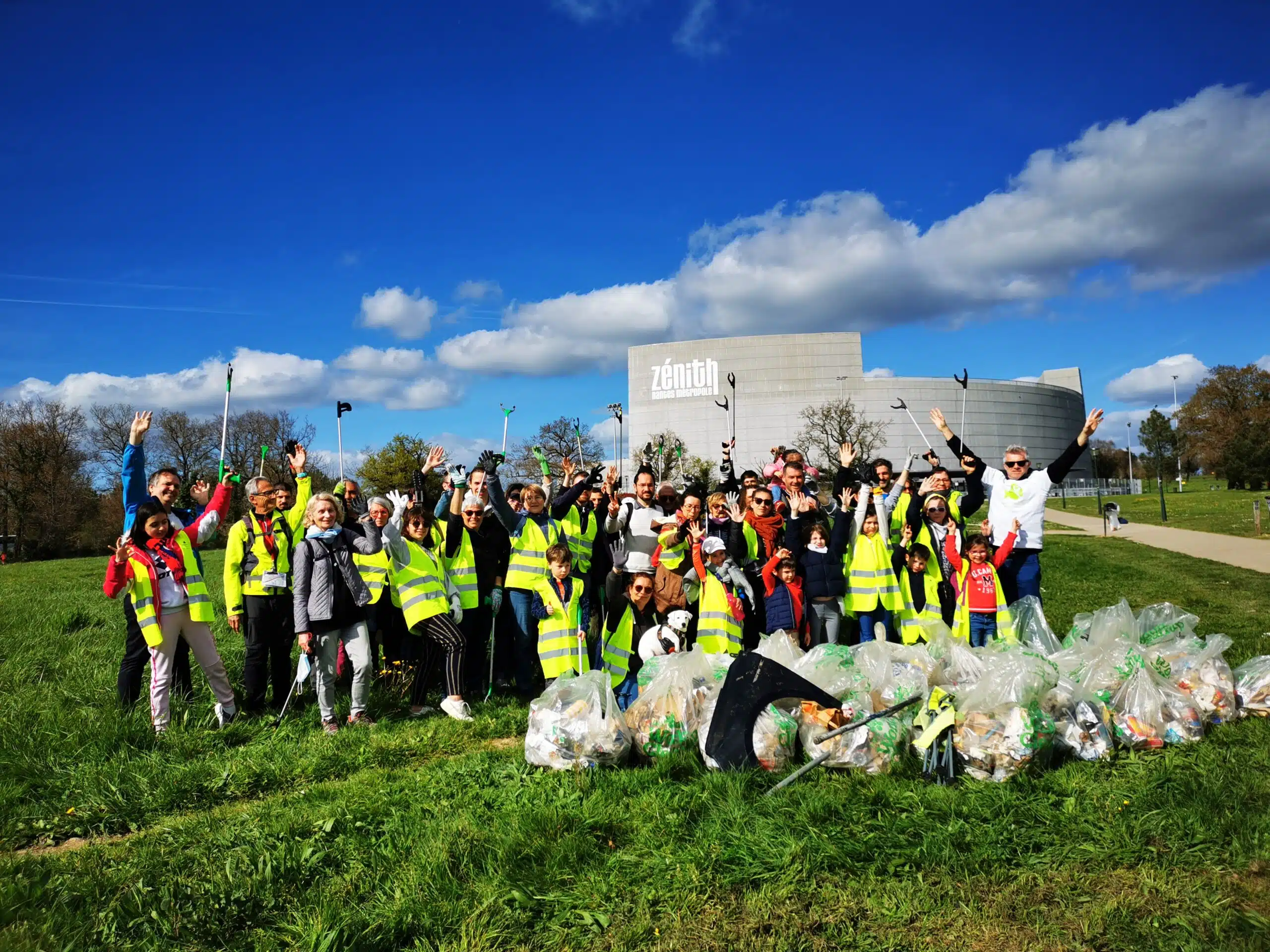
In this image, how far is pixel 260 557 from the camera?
6453mm

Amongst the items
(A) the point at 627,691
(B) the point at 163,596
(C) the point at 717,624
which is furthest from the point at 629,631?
(B) the point at 163,596

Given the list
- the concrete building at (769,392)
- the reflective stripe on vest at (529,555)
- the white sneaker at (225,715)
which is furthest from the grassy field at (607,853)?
the concrete building at (769,392)

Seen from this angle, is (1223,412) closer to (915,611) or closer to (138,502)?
(915,611)

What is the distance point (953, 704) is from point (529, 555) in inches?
143

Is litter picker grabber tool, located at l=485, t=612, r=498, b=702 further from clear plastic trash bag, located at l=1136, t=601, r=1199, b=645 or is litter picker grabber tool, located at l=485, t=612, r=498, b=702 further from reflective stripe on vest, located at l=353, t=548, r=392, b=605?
clear plastic trash bag, located at l=1136, t=601, r=1199, b=645

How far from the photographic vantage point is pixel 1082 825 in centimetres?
370

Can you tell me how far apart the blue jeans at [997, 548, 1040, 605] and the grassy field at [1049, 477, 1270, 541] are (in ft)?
55.0

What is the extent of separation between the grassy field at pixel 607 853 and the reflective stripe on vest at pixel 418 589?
125 cm

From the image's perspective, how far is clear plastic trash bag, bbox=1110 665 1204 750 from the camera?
4.58 metres

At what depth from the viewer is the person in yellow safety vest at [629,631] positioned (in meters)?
6.33

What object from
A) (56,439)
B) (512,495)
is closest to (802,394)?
(56,439)

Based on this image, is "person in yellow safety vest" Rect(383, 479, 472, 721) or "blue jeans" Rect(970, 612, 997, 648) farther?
"blue jeans" Rect(970, 612, 997, 648)

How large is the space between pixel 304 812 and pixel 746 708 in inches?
95.3

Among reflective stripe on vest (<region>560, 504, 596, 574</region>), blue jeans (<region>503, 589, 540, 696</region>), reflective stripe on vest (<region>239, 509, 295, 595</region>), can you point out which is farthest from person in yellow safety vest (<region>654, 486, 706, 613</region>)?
reflective stripe on vest (<region>239, 509, 295, 595</region>)
